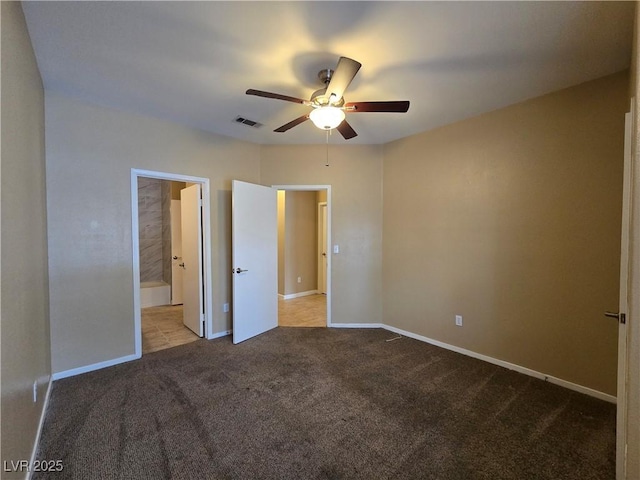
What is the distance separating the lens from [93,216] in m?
2.82

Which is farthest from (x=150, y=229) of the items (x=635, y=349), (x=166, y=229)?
(x=635, y=349)

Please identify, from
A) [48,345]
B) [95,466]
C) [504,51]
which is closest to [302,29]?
[504,51]

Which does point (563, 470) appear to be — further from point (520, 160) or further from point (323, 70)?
point (323, 70)

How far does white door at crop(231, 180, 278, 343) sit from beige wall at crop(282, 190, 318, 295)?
5.73 feet

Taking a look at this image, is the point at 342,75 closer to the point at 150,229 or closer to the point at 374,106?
the point at 374,106

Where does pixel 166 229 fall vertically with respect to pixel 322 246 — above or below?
above

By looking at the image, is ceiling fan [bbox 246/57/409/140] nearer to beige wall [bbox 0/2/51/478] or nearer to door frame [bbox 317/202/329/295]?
beige wall [bbox 0/2/51/478]

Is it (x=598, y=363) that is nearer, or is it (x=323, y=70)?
(x=323, y=70)

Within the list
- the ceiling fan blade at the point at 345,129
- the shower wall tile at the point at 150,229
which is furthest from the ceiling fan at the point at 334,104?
the shower wall tile at the point at 150,229

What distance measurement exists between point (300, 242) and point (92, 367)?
3979mm

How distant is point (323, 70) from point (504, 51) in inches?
50.4

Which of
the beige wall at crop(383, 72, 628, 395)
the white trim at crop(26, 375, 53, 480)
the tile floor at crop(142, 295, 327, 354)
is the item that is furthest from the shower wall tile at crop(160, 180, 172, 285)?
the beige wall at crop(383, 72, 628, 395)

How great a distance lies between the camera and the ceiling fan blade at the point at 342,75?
170cm

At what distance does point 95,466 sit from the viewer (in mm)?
1654
